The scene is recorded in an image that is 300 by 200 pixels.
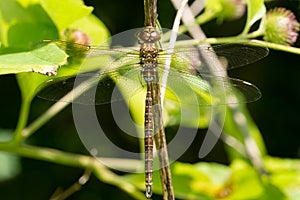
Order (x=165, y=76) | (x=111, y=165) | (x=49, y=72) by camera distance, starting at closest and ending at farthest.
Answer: (x=49, y=72) < (x=165, y=76) < (x=111, y=165)

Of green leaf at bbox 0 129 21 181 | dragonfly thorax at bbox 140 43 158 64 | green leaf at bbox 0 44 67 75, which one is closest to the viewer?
green leaf at bbox 0 44 67 75

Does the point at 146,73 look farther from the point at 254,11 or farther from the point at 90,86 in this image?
the point at 254,11

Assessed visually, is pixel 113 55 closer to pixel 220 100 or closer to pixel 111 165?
pixel 220 100

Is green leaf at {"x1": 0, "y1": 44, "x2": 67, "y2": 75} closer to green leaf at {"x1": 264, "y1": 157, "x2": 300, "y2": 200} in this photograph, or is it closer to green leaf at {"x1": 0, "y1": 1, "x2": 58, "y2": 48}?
green leaf at {"x1": 0, "y1": 1, "x2": 58, "y2": 48}

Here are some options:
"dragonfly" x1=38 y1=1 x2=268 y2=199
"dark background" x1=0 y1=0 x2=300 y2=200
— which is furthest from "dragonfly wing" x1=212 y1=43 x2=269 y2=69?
"dark background" x1=0 y1=0 x2=300 y2=200

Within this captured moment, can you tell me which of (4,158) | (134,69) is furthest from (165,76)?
(4,158)
